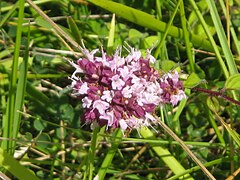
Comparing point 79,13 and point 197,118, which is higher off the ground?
point 79,13

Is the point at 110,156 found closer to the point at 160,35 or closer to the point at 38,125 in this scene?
the point at 38,125

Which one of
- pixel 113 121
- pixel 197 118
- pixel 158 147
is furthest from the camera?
pixel 197 118

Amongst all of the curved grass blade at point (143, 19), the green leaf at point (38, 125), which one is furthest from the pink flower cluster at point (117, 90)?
the green leaf at point (38, 125)

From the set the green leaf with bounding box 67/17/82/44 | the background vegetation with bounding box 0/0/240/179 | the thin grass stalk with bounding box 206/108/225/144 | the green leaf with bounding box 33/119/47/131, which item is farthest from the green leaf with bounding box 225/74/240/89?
the green leaf with bounding box 33/119/47/131

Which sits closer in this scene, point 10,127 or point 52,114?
point 10,127

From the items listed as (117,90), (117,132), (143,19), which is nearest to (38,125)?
(117,132)

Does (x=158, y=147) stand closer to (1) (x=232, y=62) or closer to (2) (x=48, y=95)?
(1) (x=232, y=62)

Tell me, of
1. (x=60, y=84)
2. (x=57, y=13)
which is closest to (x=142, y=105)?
(x=60, y=84)
